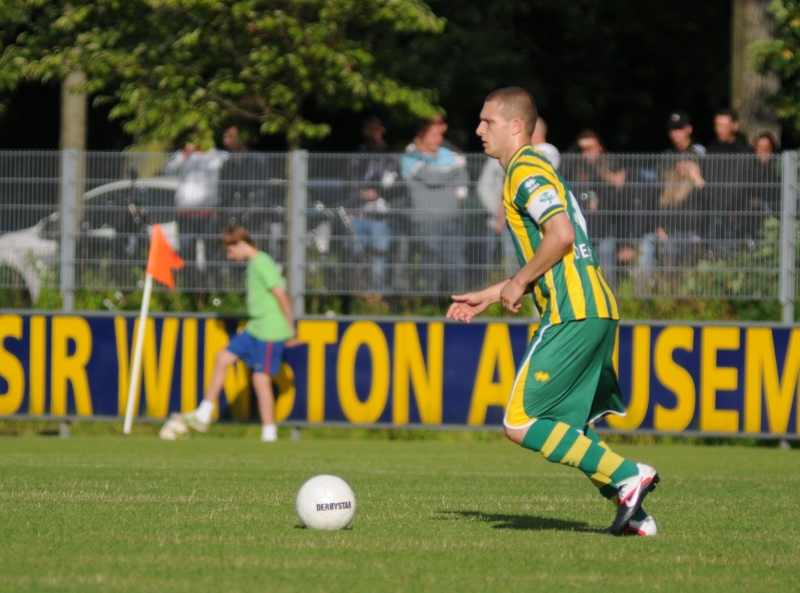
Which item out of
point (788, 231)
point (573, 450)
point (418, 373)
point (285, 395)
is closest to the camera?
point (573, 450)

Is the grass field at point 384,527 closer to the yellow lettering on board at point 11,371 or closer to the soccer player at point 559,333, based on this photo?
the soccer player at point 559,333

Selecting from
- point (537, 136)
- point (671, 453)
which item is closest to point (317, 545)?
point (671, 453)

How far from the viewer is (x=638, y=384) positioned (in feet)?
44.8

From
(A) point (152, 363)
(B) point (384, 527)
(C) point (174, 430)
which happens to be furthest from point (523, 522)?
(A) point (152, 363)

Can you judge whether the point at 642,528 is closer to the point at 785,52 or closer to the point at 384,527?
the point at 384,527

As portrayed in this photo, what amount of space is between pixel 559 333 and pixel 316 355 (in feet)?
24.6

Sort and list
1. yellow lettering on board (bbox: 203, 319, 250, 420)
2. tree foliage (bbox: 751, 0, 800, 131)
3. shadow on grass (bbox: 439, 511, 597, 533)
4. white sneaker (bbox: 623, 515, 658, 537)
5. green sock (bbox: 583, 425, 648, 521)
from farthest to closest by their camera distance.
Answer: tree foliage (bbox: 751, 0, 800, 131), yellow lettering on board (bbox: 203, 319, 250, 420), shadow on grass (bbox: 439, 511, 597, 533), white sneaker (bbox: 623, 515, 658, 537), green sock (bbox: 583, 425, 648, 521)

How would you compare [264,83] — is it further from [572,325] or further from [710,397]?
[572,325]

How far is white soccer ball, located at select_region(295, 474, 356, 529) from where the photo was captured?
7.23 metres

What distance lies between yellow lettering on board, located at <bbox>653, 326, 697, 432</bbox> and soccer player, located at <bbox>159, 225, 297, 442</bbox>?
3.57m

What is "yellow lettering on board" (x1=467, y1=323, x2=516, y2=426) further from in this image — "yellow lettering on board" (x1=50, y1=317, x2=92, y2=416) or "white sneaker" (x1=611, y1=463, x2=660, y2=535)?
"white sneaker" (x1=611, y1=463, x2=660, y2=535)

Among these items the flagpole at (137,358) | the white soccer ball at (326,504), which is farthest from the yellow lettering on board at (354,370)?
the white soccer ball at (326,504)

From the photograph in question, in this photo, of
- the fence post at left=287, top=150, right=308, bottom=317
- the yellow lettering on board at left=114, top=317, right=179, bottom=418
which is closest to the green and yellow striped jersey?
the fence post at left=287, top=150, right=308, bottom=317

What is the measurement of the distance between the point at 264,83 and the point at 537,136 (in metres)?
4.44
